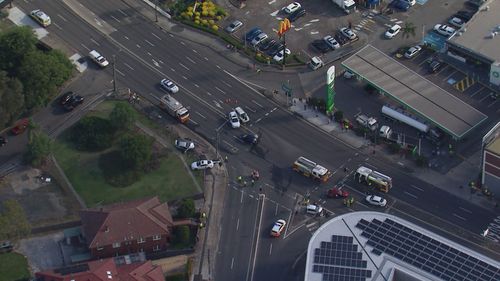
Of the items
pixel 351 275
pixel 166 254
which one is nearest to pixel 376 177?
pixel 351 275

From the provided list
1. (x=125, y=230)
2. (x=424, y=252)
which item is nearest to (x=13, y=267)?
(x=125, y=230)

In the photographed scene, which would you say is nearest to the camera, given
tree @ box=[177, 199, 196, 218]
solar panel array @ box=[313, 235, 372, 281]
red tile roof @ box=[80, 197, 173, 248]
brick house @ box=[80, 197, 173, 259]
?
solar panel array @ box=[313, 235, 372, 281]

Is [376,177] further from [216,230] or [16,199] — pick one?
[16,199]

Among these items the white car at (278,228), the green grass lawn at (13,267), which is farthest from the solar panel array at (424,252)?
the green grass lawn at (13,267)

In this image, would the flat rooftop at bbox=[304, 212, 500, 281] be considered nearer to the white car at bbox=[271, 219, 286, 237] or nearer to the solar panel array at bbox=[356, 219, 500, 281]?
the solar panel array at bbox=[356, 219, 500, 281]

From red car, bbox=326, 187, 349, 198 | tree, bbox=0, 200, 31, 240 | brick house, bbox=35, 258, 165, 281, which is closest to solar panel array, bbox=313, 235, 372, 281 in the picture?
red car, bbox=326, 187, 349, 198

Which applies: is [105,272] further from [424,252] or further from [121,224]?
[424,252]
